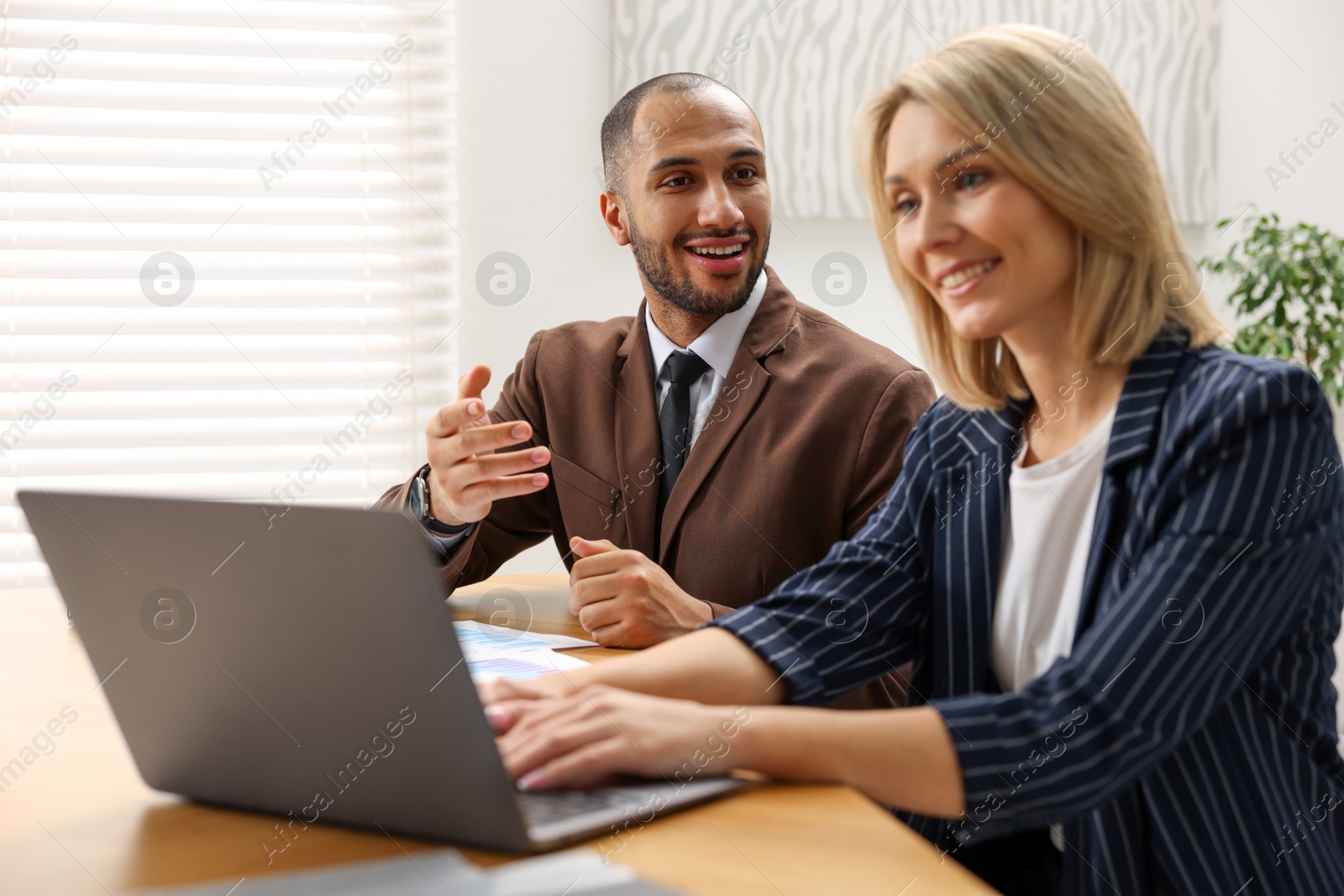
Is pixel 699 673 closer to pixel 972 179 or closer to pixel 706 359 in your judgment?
pixel 972 179

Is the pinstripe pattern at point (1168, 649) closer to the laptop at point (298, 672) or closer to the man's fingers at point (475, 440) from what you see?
the laptop at point (298, 672)

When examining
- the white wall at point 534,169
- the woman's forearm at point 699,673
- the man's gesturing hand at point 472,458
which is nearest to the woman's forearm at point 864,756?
the woman's forearm at point 699,673

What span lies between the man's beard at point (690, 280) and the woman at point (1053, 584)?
2.13ft

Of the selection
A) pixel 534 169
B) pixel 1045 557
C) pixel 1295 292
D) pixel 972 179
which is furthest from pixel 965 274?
pixel 1295 292

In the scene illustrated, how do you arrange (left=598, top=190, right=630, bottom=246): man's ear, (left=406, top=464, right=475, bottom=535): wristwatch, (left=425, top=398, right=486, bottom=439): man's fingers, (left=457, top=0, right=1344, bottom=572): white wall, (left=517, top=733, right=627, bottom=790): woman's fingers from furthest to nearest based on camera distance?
(left=457, top=0, right=1344, bottom=572): white wall, (left=598, top=190, right=630, bottom=246): man's ear, (left=406, top=464, right=475, bottom=535): wristwatch, (left=425, top=398, right=486, bottom=439): man's fingers, (left=517, top=733, right=627, bottom=790): woman's fingers

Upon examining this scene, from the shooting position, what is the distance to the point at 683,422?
1.79 meters

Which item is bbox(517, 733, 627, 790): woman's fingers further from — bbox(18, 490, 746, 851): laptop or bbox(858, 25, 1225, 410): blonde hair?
bbox(858, 25, 1225, 410): blonde hair

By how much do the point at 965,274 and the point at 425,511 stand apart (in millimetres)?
940

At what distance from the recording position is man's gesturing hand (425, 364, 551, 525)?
1501 millimetres

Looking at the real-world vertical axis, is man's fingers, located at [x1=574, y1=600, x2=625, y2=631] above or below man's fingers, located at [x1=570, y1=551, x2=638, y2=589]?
below

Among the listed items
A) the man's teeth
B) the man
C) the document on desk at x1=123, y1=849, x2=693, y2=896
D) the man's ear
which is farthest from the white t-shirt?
the man's ear

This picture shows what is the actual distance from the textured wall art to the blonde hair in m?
2.06

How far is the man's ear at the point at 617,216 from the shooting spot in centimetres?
210

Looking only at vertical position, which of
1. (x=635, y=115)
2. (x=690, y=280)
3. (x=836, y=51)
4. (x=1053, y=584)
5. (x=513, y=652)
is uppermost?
(x=836, y=51)
